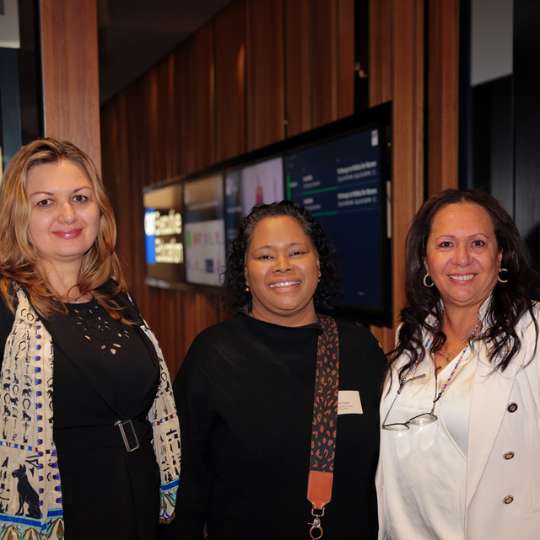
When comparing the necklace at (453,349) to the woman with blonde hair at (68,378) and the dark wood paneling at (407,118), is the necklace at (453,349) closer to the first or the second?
the woman with blonde hair at (68,378)

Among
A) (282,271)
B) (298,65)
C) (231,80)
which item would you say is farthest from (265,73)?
(282,271)

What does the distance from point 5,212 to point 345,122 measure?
2369mm

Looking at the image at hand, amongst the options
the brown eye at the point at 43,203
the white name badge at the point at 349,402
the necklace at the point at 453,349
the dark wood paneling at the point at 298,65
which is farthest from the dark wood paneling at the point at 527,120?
the brown eye at the point at 43,203

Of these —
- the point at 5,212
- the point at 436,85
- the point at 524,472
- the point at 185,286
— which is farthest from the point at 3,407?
the point at 185,286

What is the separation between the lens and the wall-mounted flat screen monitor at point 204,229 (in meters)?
5.92

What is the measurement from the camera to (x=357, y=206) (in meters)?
3.74

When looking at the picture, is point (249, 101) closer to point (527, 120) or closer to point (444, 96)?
point (444, 96)

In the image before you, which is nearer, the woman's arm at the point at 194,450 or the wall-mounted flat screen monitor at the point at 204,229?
the woman's arm at the point at 194,450

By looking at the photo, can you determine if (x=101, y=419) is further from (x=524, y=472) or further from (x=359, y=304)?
(x=359, y=304)

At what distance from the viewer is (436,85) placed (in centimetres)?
336

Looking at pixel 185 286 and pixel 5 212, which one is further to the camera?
pixel 185 286

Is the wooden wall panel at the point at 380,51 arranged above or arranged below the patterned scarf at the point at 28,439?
above

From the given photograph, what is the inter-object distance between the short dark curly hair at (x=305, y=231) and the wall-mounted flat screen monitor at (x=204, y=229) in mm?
3243

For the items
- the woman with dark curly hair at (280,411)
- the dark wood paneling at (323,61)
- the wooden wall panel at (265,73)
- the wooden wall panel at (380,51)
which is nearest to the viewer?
the woman with dark curly hair at (280,411)
